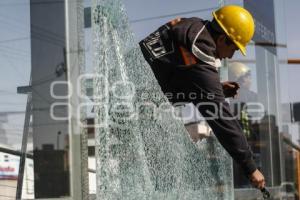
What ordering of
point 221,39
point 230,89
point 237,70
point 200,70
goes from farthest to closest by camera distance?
1. point 237,70
2. point 230,89
3. point 221,39
4. point 200,70

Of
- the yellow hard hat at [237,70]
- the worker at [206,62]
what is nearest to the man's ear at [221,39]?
the worker at [206,62]

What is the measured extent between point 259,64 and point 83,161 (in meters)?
1.82

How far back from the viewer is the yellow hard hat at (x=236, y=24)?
1586 millimetres

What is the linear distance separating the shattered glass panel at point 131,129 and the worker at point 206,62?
107 mm

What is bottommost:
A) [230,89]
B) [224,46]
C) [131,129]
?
[131,129]

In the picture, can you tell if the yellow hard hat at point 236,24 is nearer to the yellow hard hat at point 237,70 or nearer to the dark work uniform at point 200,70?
the dark work uniform at point 200,70

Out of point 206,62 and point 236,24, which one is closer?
point 206,62

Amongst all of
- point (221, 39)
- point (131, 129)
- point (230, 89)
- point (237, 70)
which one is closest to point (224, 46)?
point (221, 39)

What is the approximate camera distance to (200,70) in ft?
4.73

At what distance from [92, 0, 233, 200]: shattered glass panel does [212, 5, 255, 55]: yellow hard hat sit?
1.00 ft

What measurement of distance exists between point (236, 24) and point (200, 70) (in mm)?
249

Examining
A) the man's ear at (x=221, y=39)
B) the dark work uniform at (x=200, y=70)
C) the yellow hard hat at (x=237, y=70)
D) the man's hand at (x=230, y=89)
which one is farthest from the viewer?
the yellow hard hat at (x=237, y=70)

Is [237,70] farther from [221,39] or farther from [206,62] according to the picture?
[206,62]

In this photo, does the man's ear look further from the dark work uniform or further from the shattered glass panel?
the shattered glass panel
